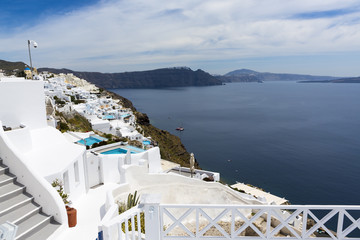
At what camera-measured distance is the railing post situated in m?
3.92

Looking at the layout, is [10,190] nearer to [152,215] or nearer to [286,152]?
[152,215]

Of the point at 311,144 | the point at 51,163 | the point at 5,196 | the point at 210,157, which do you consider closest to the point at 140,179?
the point at 51,163

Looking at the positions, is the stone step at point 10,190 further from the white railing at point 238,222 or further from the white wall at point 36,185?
the white railing at point 238,222

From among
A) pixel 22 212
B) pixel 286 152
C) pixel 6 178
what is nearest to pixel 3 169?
pixel 6 178

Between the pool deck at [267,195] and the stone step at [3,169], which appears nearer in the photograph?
the stone step at [3,169]

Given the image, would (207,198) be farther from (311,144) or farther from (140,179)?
(311,144)

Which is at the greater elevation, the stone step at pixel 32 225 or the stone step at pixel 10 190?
the stone step at pixel 10 190

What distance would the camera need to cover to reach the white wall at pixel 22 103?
325 inches

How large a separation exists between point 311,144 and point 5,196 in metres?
56.3

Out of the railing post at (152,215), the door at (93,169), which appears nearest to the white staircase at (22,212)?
the railing post at (152,215)

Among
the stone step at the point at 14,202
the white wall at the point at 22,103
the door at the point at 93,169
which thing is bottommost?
the door at the point at 93,169

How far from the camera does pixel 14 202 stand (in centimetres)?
480

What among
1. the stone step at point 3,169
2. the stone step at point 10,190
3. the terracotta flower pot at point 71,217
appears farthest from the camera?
the terracotta flower pot at point 71,217

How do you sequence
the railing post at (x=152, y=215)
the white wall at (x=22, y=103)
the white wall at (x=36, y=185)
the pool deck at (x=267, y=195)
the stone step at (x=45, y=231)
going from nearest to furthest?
the railing post at (x=152, y=215), the stone step at (x=45, y=231), the white wall at (x=36, y=185), the white wall at (x=22, y=103), the pool deck at (x=267, y=195)
